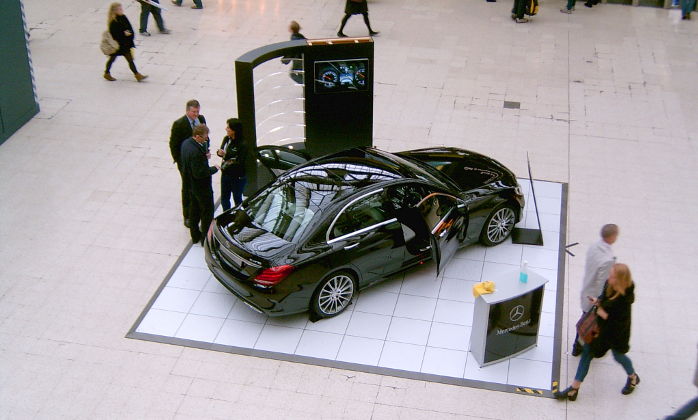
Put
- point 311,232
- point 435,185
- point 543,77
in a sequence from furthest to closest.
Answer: point 543,77
point 435,185
point 311,232

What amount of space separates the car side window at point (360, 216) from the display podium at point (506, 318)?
1628 millimetres

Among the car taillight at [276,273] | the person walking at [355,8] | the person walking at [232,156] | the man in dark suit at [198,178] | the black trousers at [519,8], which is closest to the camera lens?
the car taillight at [276,273]

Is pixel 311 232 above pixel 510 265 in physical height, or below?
above

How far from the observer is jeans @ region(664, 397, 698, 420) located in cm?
774

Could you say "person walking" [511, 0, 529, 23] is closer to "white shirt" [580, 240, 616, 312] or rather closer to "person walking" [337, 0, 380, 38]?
"person walking" [337, 0, 380, 38]

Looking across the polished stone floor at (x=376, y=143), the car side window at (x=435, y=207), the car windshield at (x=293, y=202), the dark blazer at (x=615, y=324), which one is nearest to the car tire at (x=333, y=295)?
the car windshield at (x=293, y=202)

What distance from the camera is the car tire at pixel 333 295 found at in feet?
31.0

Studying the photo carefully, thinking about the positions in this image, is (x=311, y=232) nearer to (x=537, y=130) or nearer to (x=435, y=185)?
(x=435, y=185)

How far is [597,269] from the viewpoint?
8492 millimetres

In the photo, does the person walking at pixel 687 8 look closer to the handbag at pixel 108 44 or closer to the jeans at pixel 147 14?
the jeans at pixel 147 14

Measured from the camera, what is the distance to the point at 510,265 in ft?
35.3

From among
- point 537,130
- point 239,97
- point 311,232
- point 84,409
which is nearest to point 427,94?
point 537,130

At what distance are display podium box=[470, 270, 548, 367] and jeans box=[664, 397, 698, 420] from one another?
1717 mm

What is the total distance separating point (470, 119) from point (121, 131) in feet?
20.0
